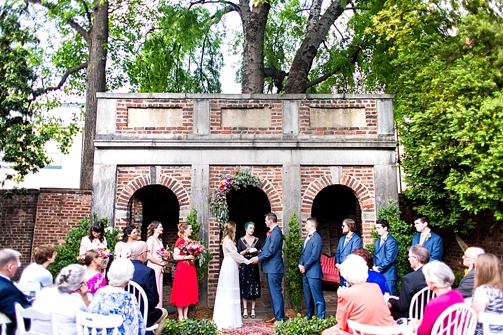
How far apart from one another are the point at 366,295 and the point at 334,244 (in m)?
8.70

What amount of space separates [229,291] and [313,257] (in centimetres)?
163

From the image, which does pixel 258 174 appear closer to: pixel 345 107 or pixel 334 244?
pixel 345 107

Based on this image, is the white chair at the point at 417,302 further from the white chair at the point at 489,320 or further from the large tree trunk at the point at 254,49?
the large tree trunk at the point at 254,49

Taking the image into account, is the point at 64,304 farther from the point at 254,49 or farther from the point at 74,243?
the point at 254,49

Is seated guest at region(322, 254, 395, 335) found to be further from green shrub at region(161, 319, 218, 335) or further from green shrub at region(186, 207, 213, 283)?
green shrub at region(186, 207, 213, 283)

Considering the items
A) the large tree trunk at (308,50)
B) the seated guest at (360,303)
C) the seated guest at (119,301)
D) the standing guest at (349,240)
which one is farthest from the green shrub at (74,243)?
the large tree trunk at (308,50)

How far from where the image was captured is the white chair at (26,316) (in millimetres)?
4188

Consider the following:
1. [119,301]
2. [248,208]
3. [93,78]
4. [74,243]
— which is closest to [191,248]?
[74,243]

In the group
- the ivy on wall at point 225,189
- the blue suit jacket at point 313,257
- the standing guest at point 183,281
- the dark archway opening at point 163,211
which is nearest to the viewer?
the blue suit jacket at point 313,257

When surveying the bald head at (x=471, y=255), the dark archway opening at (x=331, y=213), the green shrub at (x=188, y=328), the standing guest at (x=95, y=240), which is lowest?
the green shrub at (x=188, y=328)

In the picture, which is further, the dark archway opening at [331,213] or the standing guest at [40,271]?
the dark archway opening at [331,213]

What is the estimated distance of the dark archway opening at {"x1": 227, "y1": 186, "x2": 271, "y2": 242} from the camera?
43.4 ft

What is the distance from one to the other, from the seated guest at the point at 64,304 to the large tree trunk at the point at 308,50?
10.6m

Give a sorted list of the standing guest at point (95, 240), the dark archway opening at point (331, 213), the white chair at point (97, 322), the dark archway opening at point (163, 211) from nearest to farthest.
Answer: the white chair at point (97, 322) < the standing guest at point (95, 240) < the dark archway opening at point (331, 213) < the dark archway opening at point (163, 211)
